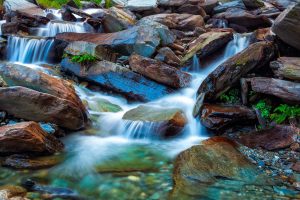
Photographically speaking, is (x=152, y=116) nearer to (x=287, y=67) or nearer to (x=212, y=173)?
(x=212, y=173)

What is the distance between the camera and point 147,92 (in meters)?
9.82

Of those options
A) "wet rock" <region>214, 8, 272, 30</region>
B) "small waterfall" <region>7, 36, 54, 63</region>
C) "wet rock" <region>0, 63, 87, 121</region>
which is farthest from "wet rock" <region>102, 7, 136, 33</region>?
"wet rock" <region>0, 63, 87, 121</region>

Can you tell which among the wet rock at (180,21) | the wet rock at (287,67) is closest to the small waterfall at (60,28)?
the wet rock at (180,21)

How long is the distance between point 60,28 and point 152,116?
860 cm

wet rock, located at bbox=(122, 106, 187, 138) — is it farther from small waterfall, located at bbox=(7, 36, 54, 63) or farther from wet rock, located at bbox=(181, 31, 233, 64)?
small waterfall, located at bbox=(7, 36, 54, 63)

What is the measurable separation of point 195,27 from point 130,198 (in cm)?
1080

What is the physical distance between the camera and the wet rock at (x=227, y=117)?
767 centimetres

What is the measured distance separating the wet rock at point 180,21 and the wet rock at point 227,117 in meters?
7.40

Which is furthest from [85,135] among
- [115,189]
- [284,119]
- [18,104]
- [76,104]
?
[284,119]

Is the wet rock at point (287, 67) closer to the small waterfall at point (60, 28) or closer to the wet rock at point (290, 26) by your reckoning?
the wet rock at point (290, 26)

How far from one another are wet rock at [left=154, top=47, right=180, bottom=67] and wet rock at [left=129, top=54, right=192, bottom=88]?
802 millimetres

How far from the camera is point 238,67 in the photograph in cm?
857

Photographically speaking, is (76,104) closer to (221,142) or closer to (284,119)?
(221,142)

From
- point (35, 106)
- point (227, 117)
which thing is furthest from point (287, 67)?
point (35, 106)
